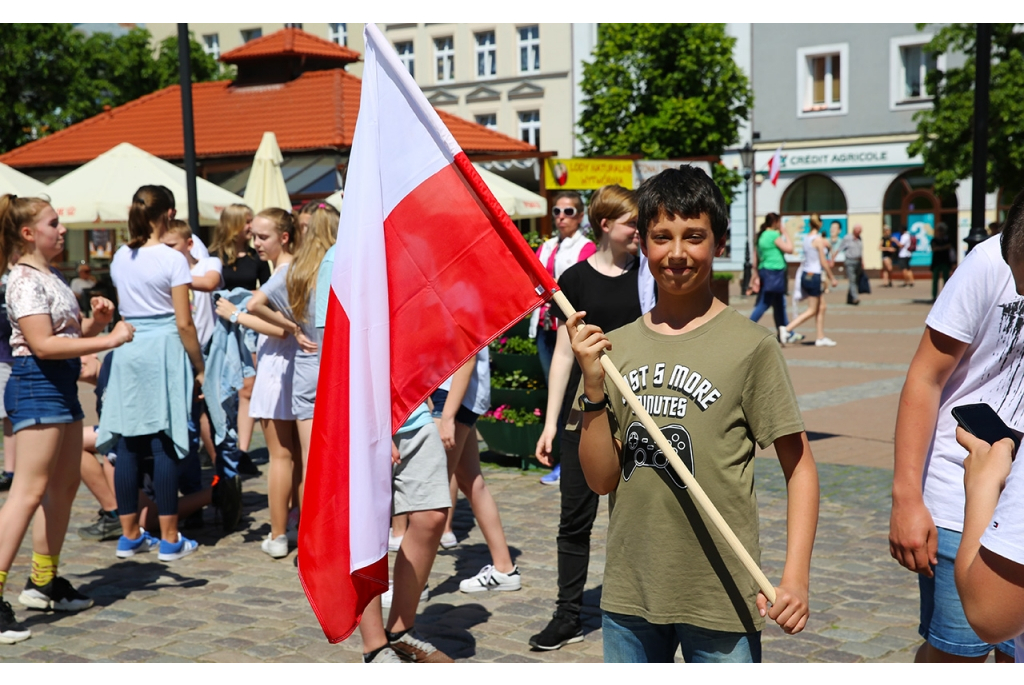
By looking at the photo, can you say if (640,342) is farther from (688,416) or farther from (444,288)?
(444,288)

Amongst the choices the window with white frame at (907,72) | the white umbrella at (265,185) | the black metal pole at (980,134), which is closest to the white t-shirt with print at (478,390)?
the black metal pole at (980,134)

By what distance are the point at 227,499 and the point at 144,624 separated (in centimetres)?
172

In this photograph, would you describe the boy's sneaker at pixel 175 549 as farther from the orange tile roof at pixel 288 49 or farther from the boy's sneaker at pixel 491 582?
the orange tile roof at pixel 288 49

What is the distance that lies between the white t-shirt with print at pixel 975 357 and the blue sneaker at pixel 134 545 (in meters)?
4.61

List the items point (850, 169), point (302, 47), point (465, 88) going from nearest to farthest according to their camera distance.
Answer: point (302, 47), point (850, 169), point (465, 88)

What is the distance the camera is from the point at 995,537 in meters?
1.71

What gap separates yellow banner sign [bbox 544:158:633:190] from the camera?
20641mm

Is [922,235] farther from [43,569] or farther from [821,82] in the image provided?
[43,569]

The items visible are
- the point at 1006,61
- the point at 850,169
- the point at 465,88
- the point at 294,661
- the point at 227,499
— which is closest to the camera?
the point at 294,661

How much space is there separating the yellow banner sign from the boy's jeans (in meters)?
17.7

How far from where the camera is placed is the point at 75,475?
517 centimetres

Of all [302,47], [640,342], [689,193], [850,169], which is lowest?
[640,342]

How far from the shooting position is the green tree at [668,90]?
33.9m

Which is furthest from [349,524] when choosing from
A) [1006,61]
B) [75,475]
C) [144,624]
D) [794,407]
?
[1006,61]
